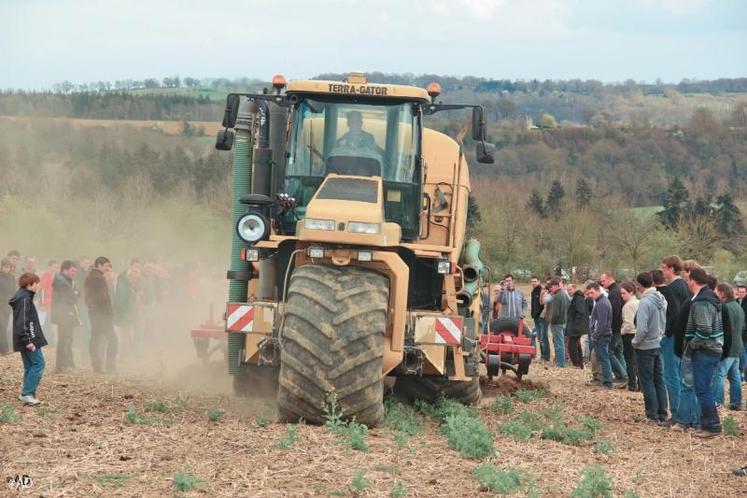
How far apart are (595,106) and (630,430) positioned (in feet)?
498

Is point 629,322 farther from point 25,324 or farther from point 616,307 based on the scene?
point 25,324

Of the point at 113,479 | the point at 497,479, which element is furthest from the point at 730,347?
the point at 113,479

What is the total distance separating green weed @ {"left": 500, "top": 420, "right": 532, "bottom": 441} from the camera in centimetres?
1135

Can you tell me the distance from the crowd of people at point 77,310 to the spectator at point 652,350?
7094 millimetres

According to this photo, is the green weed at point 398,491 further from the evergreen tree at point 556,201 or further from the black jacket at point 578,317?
the evergreen tree at point 556,201

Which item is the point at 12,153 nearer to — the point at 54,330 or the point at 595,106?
the point at 54,330

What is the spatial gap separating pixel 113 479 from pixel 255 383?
16.0ft

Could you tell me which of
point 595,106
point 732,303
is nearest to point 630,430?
point 732,303

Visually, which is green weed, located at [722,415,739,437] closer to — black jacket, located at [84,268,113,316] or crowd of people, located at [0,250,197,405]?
crowd of people, located at [0,250,197,405]

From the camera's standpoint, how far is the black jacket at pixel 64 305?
679 inches

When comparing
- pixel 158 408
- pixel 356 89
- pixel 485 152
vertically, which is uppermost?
pixel 356 89

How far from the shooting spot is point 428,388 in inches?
521

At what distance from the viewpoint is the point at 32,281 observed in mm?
13047

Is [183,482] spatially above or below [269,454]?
above
